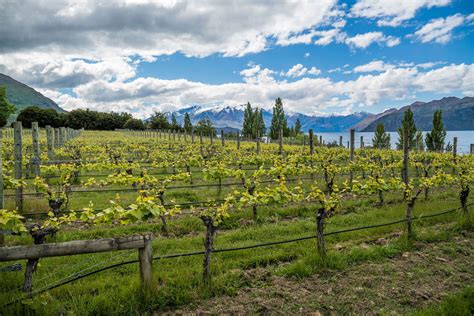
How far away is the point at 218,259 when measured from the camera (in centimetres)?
591

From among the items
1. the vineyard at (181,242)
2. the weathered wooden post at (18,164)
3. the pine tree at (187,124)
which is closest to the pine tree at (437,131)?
the vineyard at (181,242)

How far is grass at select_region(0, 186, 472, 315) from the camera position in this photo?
4.39m

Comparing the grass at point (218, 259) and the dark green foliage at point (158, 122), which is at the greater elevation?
the dark green foliage at point (158, 122)

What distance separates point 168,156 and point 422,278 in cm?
1296

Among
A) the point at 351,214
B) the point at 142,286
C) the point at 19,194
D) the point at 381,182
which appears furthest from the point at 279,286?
the point at 19,194

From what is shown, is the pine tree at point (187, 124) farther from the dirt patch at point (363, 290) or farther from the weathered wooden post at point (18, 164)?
the dirt patch at point (363, 290)

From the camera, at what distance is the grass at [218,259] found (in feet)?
14.4

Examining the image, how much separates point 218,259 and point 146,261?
74.3 inches

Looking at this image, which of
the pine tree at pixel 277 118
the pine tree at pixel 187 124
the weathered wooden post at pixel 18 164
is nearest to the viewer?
the weathered wooden post at pixel 18 164

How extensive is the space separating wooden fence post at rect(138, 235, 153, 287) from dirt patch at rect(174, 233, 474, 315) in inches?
23.7

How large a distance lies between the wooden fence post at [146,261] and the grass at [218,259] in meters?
0.20

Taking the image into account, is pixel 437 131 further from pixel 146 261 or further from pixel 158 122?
pixel 158 122

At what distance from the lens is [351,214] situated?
932 centimetres

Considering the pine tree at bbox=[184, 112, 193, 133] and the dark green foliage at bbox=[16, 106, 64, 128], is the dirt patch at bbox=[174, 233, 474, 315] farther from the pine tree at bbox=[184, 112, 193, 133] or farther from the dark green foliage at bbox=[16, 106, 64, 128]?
the dark green foliage at bbox=[16, 106, 64, 128]
